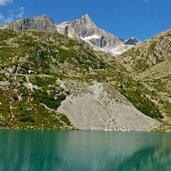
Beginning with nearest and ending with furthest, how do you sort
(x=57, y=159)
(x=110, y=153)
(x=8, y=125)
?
(x=57, y=159), (x=110, y=153), (x=8, y=125)

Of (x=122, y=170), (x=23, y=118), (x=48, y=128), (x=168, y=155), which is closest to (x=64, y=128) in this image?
(x=48, y=128)

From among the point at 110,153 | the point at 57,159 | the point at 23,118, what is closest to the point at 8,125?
the point at 23,118

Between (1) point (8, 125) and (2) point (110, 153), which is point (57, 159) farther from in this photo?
(1) point (8, 125)

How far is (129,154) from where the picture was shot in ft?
327

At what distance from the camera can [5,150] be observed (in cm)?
8744

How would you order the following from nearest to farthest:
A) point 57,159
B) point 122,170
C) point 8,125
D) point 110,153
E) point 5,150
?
point 122,170
point 57,159
point 5,150
point 110,153
point 8,125

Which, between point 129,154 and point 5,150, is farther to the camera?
point 129,154

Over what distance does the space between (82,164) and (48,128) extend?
12218 cm

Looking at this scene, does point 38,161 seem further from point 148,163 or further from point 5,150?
point 148,163

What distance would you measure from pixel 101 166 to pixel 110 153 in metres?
24.7

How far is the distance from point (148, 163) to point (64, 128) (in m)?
115

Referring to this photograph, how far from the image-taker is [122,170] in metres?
73.2

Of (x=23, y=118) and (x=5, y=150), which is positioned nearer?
(x=5, y=150)

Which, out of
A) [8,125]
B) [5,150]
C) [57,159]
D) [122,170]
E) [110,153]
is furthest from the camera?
[8,125]
